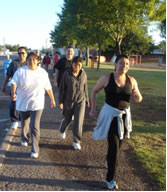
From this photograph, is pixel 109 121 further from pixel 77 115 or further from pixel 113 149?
pixel 77 115

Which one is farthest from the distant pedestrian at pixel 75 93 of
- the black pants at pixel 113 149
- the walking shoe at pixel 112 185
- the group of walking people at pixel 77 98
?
the walking shoe at pixel 112 185

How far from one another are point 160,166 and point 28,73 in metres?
2.73

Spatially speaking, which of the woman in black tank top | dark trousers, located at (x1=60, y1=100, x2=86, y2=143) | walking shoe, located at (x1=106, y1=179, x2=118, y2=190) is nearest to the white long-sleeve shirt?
dark trousers, located at (x1=60, y1=100, x2=86, y2=143)

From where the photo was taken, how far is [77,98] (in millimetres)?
4781

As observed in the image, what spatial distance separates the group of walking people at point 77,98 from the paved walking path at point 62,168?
220 mm

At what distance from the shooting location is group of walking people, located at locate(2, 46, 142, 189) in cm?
356

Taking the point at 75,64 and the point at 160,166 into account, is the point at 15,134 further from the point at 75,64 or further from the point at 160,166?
the point at 160,166

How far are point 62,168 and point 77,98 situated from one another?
1342mm

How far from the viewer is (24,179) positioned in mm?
3666

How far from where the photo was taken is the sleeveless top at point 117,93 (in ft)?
11.5

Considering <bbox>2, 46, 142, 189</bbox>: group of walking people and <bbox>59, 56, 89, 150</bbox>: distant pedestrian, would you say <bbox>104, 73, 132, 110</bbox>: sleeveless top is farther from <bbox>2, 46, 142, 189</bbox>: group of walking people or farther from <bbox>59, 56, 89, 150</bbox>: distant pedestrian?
<bbox>59, 56, 89, 150</bbox>: distant pedestrian

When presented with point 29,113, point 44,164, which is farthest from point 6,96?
point 44,164

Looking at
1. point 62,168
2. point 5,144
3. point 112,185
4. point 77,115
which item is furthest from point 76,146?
→ point 112,185

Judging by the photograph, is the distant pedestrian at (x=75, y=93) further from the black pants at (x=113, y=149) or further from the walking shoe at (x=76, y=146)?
the black pants at (x=113, y=149)
